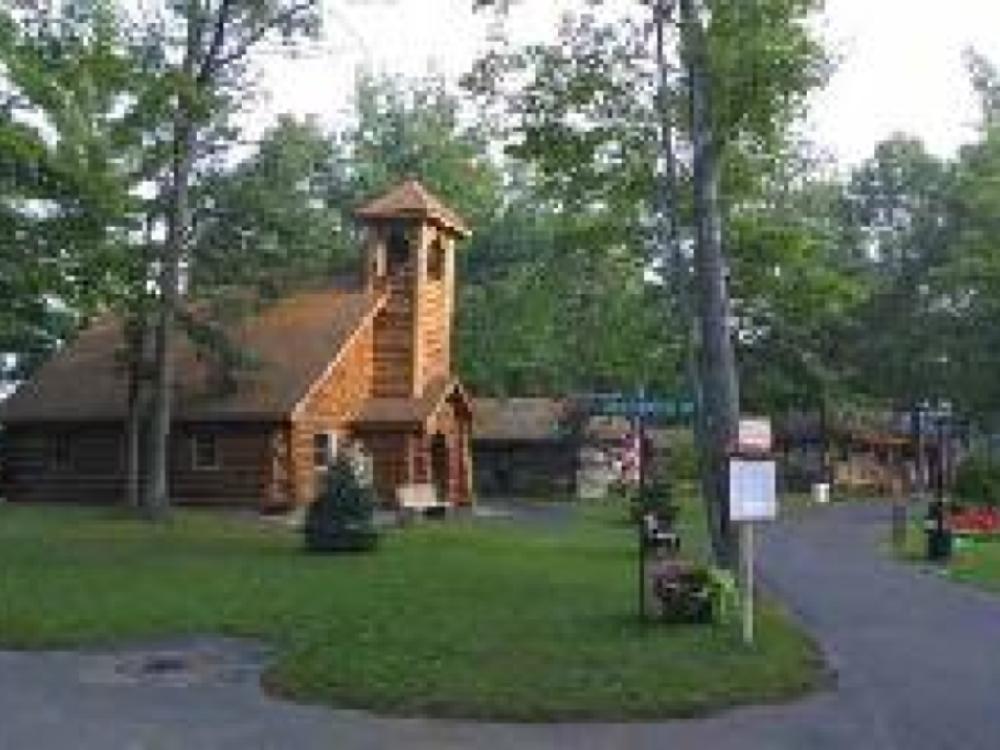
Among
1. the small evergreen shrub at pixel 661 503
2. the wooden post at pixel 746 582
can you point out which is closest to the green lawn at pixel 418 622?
the wooden post at pixel 746 582

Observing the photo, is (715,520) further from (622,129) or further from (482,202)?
(482,202)

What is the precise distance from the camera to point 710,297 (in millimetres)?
25672

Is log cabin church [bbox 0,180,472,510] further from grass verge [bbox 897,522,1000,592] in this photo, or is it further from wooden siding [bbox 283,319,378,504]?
grass verge [bbox 897,522,1000,592]

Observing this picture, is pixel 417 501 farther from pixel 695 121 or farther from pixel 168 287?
pixel 695 121

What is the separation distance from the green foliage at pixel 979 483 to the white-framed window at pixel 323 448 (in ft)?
65.4

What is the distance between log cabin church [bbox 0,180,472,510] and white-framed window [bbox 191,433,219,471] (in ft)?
0.12

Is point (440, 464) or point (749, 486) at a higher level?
point (440, 464)

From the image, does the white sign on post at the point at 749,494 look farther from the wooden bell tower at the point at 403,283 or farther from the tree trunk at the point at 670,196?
the wooden bell tower at the point at 403,283

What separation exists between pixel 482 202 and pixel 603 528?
3932 centimetres

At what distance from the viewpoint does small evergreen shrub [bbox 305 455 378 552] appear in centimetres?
3247

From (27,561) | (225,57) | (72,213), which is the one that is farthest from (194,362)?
(27,561)

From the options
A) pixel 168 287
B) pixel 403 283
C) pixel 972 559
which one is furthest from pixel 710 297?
pixel 403 283

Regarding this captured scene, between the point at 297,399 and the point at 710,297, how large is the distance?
21.9 m

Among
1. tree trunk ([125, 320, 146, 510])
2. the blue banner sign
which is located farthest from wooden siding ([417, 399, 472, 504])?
the blue banner sign
